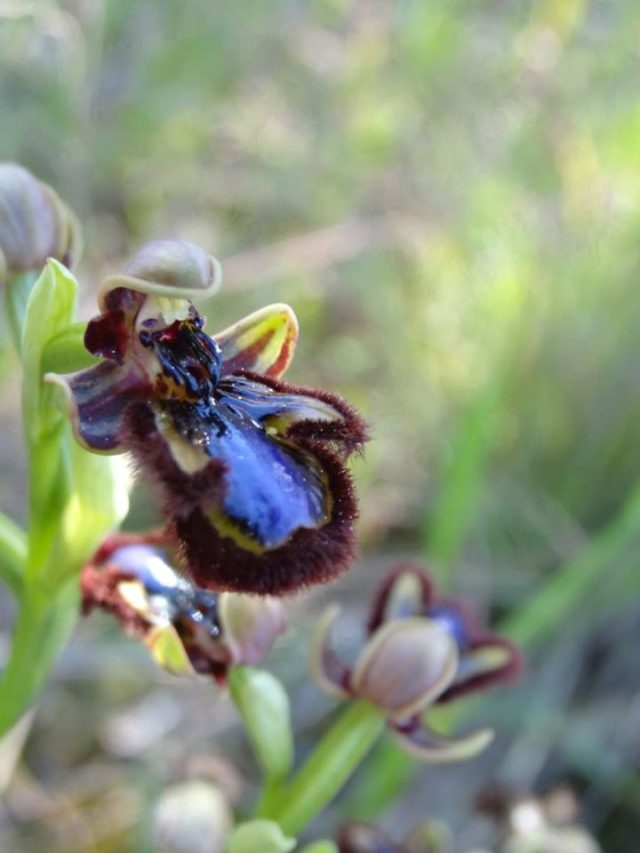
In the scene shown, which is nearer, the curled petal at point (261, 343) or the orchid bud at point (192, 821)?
the curled petal at point (261, 343)

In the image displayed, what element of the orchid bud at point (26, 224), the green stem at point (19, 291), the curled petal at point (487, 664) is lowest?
the curled petal at point (487, 664)

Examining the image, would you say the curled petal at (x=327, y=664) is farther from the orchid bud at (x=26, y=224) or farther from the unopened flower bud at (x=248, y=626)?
the orchid bud at (x=26, y=224)

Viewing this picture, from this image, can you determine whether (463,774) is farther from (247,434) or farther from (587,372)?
(247,434)

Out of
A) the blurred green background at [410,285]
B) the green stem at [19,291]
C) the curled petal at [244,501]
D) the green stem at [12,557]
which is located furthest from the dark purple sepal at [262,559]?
the blurred green background at [410,285]

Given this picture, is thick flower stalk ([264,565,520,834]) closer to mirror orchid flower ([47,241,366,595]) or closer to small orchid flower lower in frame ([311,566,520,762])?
small orchid flower lower in frame ([311,566,520,762])

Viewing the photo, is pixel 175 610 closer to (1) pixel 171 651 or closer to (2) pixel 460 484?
(1) pixel 171 651

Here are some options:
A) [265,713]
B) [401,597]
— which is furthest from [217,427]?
[401,597]
